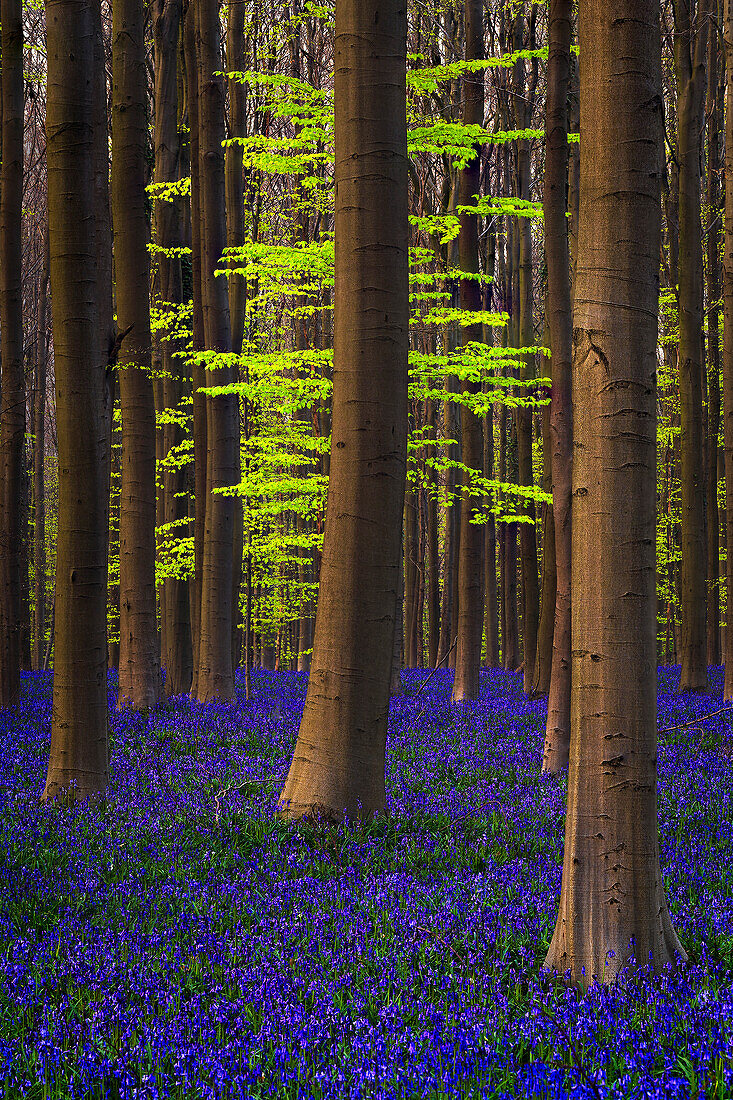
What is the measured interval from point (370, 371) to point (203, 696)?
833cm

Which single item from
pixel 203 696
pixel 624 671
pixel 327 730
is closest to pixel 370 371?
pixel 327 730

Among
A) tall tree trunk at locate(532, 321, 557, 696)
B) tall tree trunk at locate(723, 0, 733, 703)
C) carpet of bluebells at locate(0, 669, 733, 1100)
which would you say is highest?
tall tree trunk at locate(723, 0, 733, 703)

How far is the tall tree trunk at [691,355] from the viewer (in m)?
13.9

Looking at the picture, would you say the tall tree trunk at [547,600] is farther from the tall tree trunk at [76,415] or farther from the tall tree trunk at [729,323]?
the tall tree trunk at [76,415]

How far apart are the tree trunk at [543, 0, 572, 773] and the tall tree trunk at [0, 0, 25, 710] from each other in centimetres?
702

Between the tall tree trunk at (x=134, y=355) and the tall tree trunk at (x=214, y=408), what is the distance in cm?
156

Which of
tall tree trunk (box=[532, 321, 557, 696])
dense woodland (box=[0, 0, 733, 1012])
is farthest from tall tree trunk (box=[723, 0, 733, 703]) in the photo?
tall tree trunk (box=[532, 321, 557, 696])

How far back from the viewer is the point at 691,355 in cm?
1418

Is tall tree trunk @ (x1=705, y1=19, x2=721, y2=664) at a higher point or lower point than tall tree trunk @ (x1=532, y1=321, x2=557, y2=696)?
higher

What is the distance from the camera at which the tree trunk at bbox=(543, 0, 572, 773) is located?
8469 millimetres

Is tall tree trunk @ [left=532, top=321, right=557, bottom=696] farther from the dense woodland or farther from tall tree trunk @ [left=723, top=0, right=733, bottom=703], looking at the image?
→ tall tree trunk @ [left=723, top=0, right=733, bottom=703]

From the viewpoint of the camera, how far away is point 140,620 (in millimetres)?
11664

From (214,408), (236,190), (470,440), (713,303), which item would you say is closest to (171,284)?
(236,190)

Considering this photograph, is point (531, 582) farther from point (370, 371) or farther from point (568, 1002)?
point (568, 1002)
